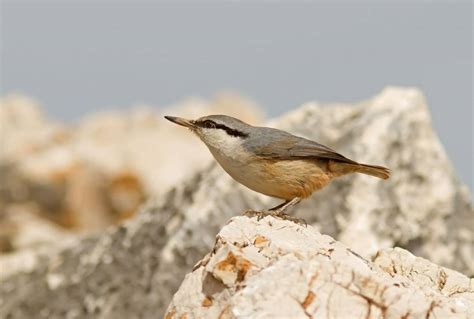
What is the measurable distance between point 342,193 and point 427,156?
0.98 metres

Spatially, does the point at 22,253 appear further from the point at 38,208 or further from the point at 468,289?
the point at 468,289

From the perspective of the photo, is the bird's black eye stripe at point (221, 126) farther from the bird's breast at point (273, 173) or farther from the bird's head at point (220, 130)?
the bird's breast at point (273, 173)

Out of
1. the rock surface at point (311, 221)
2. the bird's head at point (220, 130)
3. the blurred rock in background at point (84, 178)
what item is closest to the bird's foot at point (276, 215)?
the bird's head at point (220, 130)

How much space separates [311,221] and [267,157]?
7.45 ft

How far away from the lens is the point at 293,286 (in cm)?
517

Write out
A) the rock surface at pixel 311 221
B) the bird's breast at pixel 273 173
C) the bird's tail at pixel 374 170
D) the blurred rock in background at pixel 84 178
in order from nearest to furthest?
the bird's breast at pixel 273 173
the bird's tail at pixel 374 170
the rock surface at pixel 311 221
the blurred rock in background at pixel 84 178

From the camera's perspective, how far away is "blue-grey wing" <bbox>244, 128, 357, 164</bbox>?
7.61 m

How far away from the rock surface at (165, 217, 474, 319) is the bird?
143 centimetres

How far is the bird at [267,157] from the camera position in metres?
7.55

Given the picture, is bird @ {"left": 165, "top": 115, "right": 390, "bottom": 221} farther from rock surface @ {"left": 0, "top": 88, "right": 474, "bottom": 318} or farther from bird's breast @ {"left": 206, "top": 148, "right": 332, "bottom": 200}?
rock surface @ {"left": 0, "top": 88, "right": 474, "bottom": 318}

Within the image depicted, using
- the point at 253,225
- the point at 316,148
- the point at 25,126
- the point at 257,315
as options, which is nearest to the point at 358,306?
the point at 257,315

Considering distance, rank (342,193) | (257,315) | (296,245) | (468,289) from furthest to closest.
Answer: (342,193), (468,289), (296,245), (257,315)

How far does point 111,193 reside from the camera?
15812 mm

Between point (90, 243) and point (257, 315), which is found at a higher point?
point (90, 243)
